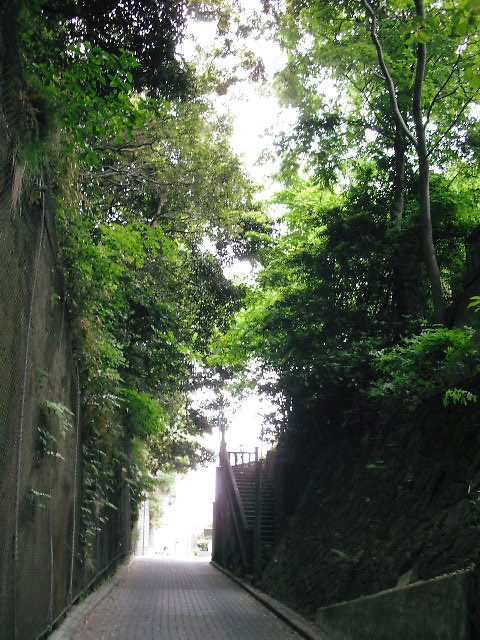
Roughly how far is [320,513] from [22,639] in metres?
7.41

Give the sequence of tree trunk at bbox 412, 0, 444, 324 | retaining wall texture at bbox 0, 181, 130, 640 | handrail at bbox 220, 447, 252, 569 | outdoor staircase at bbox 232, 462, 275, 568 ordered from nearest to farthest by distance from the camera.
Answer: retaining wall texture at bbox 0, 181, 130, 640, tree trunk at bbox 412, 0, 444, 324, outdoor staircase at bbox 232, 462, 275, 568, handrail at bbox 220, 447, 252, 569

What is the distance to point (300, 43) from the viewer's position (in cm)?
1539

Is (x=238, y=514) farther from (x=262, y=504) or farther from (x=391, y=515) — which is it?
(x=391, y=515)

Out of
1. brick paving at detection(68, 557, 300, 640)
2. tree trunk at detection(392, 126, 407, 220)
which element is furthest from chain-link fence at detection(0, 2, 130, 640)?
tree trunk at detection(392, 126, 407, 220)

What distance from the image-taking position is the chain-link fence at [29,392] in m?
4.43

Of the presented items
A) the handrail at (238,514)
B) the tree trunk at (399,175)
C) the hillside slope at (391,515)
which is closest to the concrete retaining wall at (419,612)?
the hillside slope at (391,515)

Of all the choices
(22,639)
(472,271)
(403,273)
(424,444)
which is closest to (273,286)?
(403,273)

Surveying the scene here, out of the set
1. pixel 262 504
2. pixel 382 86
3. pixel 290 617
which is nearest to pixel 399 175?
pixel 382 86

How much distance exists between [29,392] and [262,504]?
12.0m

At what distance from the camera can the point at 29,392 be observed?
544 centimetres

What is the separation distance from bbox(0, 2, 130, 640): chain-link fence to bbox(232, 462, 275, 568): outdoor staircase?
302 inches

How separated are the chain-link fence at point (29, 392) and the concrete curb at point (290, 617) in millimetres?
3193

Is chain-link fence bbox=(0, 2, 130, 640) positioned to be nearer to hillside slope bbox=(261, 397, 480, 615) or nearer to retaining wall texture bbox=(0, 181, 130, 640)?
retaining wall texture bbox=(0, 181, 130, 640)

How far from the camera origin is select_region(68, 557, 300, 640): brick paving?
7.86m
